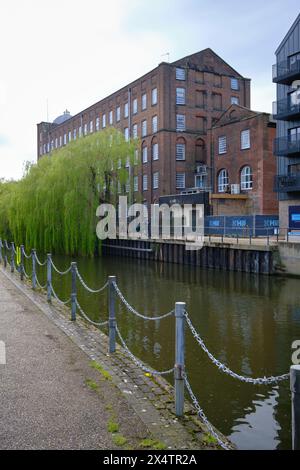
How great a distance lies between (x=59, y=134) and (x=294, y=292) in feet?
227

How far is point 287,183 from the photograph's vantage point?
3325cm

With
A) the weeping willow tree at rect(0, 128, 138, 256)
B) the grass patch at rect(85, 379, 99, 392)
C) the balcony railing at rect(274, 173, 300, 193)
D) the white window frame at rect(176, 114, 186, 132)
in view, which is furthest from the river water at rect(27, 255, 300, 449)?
the white window frame at rect(176, 114, 186, 132)

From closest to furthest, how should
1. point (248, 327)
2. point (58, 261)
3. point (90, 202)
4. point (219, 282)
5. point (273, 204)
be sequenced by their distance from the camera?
point (248, 327)
point (219, 282)
point (58, 261)
point (90, 202)
point (273, 204)

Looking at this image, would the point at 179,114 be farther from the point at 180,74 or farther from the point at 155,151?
the point at 155,151

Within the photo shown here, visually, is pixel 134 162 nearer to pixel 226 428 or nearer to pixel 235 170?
pixel 235 170

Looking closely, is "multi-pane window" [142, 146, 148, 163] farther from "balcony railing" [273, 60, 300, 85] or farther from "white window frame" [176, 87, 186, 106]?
"balcony railing" [273, 60, 300, 85]

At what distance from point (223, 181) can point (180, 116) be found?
35.2ft

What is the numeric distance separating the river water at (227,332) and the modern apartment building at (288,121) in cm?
1129

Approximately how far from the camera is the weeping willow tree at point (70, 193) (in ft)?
104

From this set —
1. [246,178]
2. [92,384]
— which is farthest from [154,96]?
[92,384]

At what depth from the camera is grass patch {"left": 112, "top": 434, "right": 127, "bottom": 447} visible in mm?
4078

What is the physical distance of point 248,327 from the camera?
12266mm
